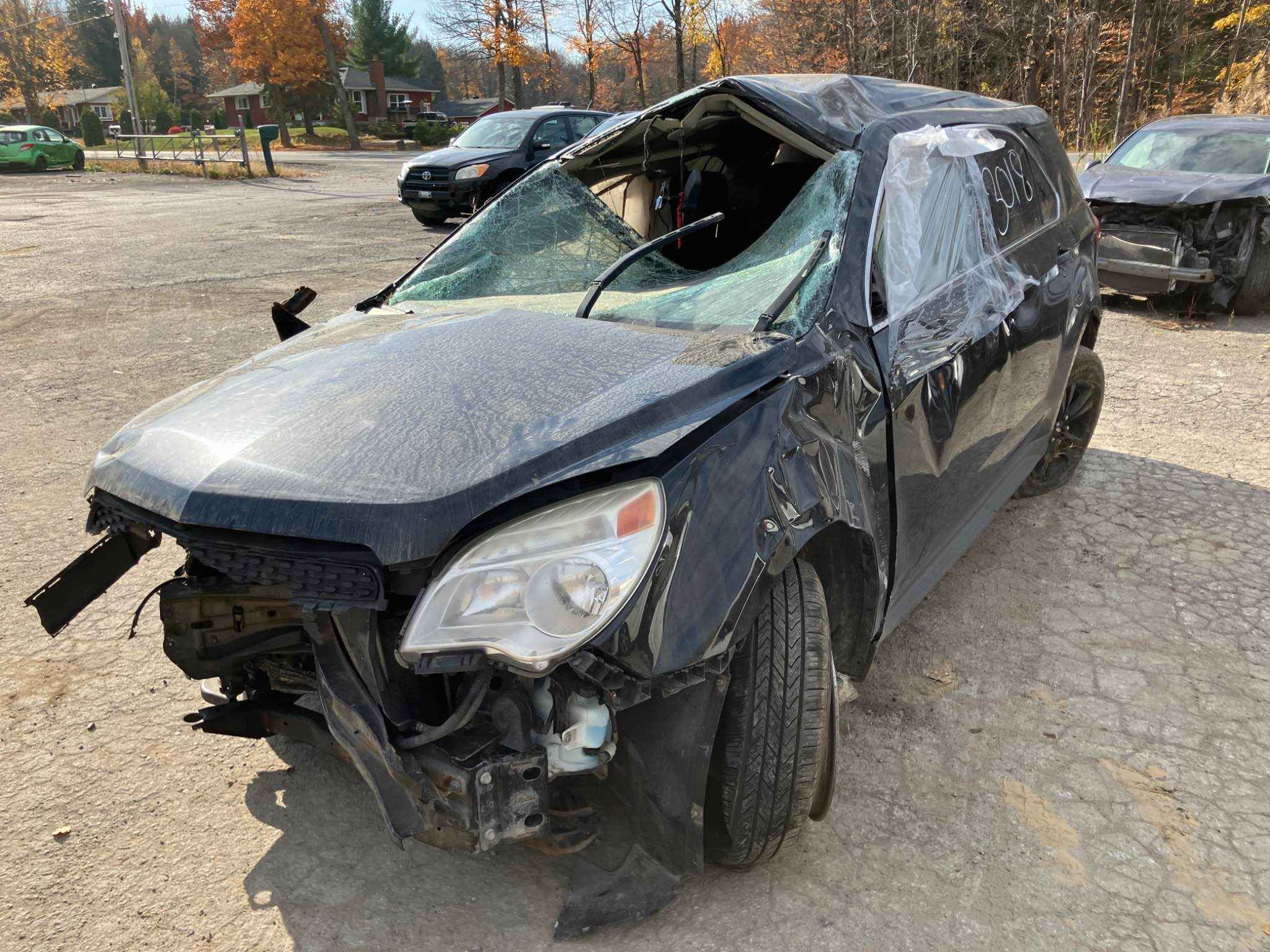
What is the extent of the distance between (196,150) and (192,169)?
1723 mm

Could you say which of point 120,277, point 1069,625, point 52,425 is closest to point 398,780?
point 1069,625

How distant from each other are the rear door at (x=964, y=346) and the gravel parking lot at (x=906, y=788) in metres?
0.45

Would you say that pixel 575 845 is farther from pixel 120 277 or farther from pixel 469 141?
pixel 469 141

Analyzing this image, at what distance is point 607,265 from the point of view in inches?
132

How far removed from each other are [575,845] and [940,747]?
4.14 ft

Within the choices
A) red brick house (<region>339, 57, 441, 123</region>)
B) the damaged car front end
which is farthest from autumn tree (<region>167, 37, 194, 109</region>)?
the damaged car front end

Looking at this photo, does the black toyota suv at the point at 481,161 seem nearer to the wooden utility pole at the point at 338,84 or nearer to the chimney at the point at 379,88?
the wooden utility pole at the point at 338,84

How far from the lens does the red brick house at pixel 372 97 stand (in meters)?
66.4

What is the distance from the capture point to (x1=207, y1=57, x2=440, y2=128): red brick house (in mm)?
66438

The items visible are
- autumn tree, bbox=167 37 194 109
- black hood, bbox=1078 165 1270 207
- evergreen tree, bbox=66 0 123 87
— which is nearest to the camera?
black hood, bbox=1078 165 1270 207

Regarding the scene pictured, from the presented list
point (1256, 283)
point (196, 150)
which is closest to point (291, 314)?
point (1256, 283)

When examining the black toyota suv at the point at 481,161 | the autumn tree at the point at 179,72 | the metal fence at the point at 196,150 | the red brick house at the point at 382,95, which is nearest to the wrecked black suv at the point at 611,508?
the black toyota suv at the point at 481,161

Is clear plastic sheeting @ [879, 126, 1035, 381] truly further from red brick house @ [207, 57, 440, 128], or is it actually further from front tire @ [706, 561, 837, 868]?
red brick house @ [207, 57, 440, 128]

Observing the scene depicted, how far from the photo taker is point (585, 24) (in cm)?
4075
